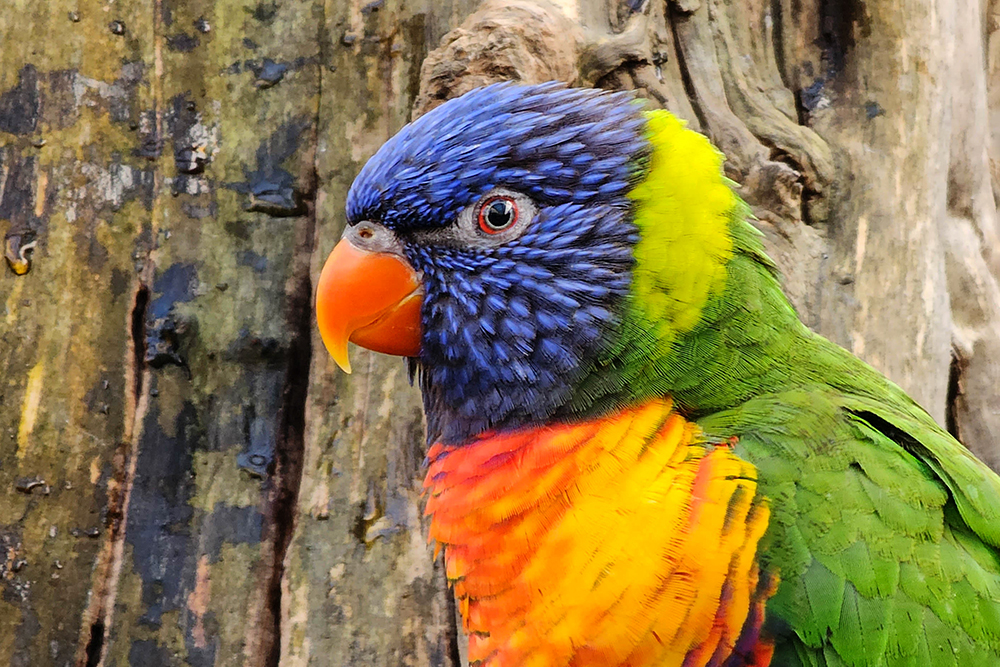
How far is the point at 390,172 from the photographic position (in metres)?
1.79

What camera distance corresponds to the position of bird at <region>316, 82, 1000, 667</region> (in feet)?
4.86

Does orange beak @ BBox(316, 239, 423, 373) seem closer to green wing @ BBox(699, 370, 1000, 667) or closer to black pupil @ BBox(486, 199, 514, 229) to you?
black pupil @ BBox(486, 199, 514, 229)

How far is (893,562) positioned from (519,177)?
3.33 ft

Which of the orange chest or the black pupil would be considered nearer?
the orange chest

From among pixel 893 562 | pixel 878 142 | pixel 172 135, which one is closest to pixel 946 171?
pixel 878 142

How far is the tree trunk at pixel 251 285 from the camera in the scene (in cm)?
225

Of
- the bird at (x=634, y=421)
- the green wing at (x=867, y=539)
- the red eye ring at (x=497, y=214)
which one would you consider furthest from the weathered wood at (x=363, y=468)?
the green wing at (x=867, y=539)

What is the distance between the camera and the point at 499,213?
1.75m

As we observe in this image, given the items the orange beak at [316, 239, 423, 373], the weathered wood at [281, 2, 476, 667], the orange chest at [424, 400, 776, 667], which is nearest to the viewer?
the orange chest at [424, 400, 776, 667]

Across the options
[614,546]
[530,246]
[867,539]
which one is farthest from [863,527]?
[530,246]

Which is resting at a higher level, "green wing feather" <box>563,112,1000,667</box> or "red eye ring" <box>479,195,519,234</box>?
"red eye ring" <box>479,195,519,234</box>

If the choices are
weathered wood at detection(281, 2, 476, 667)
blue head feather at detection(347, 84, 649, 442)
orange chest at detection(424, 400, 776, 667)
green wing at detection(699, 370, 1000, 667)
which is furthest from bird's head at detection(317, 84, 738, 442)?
weathered wood at detection(281, 2, 476, 667)

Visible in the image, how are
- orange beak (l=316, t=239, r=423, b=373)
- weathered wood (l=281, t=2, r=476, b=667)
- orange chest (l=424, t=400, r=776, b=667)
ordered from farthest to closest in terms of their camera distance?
weathered wood (l=281, t=2, r=476, b=667) < orange beak (l=316, t=239, r=423, b=373) < orange chest (l=424, t=400, r=776, b=667)

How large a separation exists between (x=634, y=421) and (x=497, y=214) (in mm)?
513
